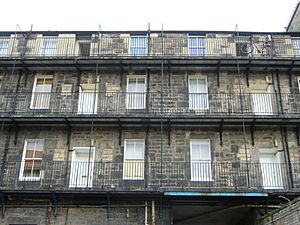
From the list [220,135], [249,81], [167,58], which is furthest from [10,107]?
[249,81]

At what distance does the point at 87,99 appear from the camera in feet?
58.8

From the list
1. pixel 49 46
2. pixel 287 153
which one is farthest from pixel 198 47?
pixel 49 46

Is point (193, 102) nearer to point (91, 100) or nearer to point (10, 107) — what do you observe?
point (91, 100)

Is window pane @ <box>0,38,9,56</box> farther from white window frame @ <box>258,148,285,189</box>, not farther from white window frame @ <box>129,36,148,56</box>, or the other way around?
white window frame @ <box>258,148,285,189</box>

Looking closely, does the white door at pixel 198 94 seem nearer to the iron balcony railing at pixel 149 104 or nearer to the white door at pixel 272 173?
the iron balcony railing at pixel 149 104

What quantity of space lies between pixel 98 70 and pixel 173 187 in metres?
6.61

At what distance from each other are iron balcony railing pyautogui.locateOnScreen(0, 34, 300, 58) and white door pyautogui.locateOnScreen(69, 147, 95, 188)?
16.0ft

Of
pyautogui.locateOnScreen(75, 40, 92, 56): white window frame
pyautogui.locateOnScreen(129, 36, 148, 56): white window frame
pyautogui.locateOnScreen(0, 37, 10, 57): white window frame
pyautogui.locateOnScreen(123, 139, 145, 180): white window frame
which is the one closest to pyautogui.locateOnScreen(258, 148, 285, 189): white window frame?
pyautogui.locateOnScreen(123, 139, 145, 180): white window frame

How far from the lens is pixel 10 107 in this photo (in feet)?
58.0

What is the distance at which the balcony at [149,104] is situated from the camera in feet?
57.0

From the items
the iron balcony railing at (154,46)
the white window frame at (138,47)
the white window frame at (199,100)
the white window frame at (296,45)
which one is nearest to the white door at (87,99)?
the iron balcony railing at (154,46)

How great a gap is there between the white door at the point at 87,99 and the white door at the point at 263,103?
7.30 meters

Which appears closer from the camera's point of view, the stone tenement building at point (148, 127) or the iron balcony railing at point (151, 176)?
the stone tenement building at point (148, 127)

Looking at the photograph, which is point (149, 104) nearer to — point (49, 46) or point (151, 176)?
point (151, 176)
